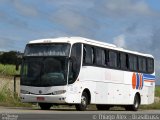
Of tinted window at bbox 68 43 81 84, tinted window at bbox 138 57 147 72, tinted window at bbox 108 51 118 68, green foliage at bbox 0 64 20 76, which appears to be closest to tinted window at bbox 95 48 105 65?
tinted window at bbox 108 51 118 68

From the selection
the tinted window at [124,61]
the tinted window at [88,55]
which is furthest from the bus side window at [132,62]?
the tinted window at [88,55]

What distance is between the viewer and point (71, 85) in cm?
2836

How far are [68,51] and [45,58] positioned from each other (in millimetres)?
1190

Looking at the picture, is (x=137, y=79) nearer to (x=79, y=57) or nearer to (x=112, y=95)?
(x=112, y=95)

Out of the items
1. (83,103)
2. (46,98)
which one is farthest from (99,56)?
(46,98)

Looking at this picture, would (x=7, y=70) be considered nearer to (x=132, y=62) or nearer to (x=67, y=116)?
(x=132, y=62)

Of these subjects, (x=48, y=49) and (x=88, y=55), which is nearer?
(x=48, y=49)

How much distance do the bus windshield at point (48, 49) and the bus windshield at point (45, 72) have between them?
302 millimetres

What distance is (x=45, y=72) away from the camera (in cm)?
2842

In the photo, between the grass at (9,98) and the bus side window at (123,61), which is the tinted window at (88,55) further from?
the grass at (9,98)

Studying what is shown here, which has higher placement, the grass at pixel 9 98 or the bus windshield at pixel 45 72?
the bus windshield at pixel 45 72

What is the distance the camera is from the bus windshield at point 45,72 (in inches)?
1110

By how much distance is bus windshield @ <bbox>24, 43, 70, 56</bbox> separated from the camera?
1122 inches

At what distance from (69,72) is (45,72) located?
118 cm
